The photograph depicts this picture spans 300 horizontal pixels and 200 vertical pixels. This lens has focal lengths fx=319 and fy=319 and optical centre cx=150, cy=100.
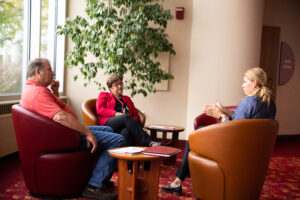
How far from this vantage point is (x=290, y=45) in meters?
7.18

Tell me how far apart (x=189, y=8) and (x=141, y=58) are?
1.42 meters

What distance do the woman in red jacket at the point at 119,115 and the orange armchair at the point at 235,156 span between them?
1.35 metres

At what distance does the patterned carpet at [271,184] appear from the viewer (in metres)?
3.02

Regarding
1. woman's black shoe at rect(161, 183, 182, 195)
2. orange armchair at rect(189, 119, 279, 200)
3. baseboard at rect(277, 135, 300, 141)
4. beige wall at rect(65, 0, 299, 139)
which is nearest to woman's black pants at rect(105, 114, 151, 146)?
woman's black shoe at rect(161, 183, 182, 195)

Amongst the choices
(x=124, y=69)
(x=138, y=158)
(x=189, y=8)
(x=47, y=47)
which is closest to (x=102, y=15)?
(x=124, y=69)

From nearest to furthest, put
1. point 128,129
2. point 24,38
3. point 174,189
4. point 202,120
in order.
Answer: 1. point 174,189
2. point 128,129
3. point 202,120
4. point 24,38

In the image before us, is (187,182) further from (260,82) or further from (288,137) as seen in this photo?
(288,137)

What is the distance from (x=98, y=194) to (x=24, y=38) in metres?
2.79

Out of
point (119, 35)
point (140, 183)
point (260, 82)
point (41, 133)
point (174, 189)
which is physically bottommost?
point (174, 189)

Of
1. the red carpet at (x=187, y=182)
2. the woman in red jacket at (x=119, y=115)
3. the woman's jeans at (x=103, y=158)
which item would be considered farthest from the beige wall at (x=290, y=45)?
the woman's jeans at (x=103, y=158)

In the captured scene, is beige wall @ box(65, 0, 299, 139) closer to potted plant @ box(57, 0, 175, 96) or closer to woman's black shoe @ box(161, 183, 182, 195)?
potted plant @ box(57, 0, 175, 96)

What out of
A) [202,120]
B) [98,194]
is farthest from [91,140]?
[202,120]

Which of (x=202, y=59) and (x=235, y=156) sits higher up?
(x=202, y=59)

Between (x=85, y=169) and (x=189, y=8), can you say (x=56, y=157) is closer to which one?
(x=85, y=169)
